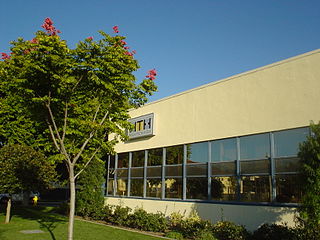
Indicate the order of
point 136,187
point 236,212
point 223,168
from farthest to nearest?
point 136,187 < point 223,168 < point 236,212

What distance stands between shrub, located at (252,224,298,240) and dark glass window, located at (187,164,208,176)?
443 cm

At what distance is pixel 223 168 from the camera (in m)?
15.8

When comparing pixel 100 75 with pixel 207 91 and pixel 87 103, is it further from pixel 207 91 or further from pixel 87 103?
pixel 207 91

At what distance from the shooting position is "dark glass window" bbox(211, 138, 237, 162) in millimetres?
15594

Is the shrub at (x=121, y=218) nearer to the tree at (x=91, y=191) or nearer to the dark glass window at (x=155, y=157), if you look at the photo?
the tree at (x=91, y=191)

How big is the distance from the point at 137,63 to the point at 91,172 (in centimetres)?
1351

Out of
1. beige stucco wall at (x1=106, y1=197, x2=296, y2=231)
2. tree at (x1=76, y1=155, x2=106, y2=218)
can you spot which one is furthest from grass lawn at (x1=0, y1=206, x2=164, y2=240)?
tree at (x1=76, y1=155, x2=106, y2=218)

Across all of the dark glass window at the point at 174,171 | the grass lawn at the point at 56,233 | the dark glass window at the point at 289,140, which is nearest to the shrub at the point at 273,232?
the dark glass window at the point at 289,140

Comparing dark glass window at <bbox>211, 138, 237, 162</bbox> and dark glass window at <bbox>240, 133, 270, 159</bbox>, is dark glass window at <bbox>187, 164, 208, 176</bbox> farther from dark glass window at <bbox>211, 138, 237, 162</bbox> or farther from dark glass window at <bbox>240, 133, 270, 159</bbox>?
dark glass window at <bbox>240, 133, 270, 159</bbox>

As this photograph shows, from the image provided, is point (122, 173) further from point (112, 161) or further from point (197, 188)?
point (197, 188)

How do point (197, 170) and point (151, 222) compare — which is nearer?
point (151, 222)

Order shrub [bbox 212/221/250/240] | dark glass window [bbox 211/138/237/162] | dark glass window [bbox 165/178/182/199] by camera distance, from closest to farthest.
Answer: shrub [bbox 212/221/250/240], dark glass window [bbox 211/138/237/162], dark glass window [bbox 165/178/182/199]

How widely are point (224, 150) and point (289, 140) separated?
331 cm

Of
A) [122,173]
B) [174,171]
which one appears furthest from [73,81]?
[122,173]
